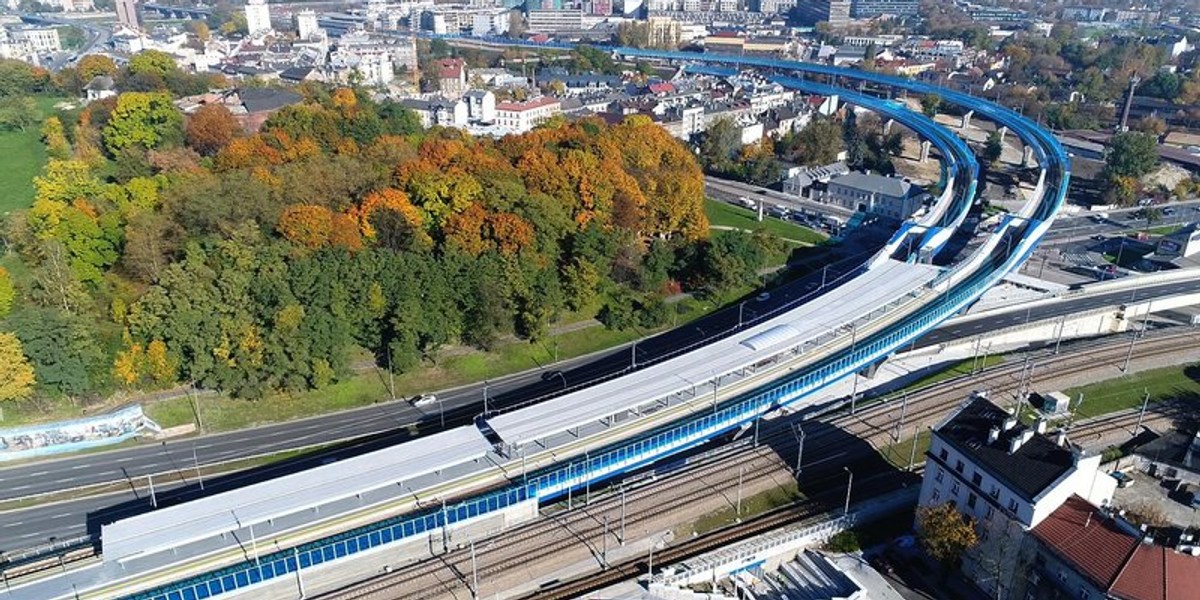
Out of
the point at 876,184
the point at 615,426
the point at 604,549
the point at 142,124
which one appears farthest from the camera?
the point at 876,184

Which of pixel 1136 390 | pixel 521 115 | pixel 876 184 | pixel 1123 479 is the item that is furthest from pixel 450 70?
pixel 1123 479

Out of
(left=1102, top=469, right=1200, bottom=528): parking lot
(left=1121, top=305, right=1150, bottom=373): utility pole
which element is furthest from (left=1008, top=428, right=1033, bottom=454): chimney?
(left=1121, top=305, right=1150, bottom=373): utility pole

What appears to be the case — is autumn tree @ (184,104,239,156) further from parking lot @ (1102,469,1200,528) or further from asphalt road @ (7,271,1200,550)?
parking lot @ (1102,469,1200,528)

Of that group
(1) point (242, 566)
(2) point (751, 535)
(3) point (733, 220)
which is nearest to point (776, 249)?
(3) point (733, 220)

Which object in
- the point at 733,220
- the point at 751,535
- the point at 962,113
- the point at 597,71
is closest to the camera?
the point at 751,535

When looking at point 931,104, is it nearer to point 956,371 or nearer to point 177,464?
point 956,371

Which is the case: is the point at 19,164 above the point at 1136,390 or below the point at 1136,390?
above

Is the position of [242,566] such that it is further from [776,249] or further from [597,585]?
[776,249]
